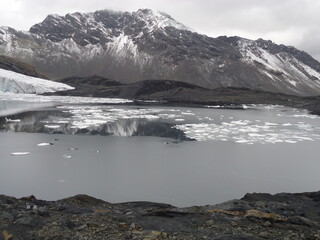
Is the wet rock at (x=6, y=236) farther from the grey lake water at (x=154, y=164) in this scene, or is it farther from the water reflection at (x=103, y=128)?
the water reflection at (x=103, y=128)

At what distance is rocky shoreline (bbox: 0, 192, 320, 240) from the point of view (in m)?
7.13

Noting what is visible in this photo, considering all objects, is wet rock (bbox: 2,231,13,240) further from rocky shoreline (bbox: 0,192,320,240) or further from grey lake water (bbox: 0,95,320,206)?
grey lake water (bbox: 0,95,320,206)

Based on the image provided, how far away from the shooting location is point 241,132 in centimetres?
2695

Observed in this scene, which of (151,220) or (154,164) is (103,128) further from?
(151,220)

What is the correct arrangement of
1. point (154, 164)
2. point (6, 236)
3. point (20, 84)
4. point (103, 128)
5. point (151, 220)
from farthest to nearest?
point (20, 84)
point (103, 128)
point (154, 164)
point (151, 220)
point (6, 236)

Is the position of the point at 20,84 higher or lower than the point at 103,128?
higher

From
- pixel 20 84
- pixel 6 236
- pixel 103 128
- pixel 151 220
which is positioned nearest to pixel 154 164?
pixel 151 220

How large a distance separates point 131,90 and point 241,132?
2726 inches

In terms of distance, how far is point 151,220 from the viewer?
8195mm

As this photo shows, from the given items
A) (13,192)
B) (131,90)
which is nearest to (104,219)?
(13,192)

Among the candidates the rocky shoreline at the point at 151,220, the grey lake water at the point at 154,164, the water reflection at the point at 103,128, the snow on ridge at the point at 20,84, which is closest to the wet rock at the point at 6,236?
the rocky shoreline at the point at 151,220

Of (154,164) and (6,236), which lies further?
(154,164)

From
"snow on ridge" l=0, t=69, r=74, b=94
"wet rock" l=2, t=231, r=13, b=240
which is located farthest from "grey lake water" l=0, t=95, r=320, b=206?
"snow on ridge" l=0, t=69, r=74, b=94

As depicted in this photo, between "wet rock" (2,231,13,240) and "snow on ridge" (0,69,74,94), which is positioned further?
"snow on ridge" (0,69,74,94)
